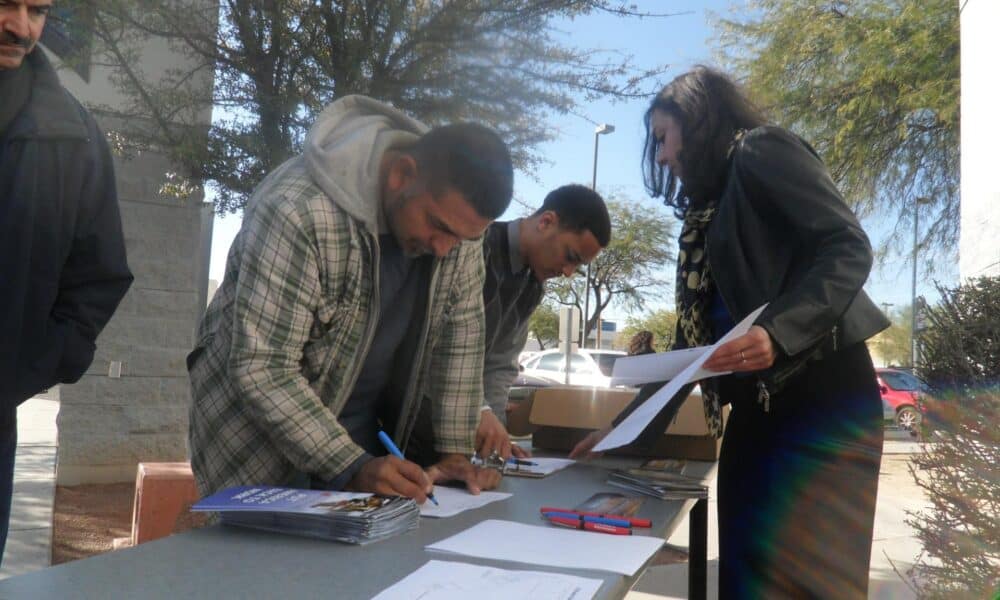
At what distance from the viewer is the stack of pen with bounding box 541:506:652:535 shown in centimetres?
145

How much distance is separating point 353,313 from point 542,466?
85 centimetres

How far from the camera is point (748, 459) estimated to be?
166cm

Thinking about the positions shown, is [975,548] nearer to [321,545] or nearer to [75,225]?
[321,545]

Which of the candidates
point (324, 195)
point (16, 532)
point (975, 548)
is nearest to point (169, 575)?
point (324, 195)

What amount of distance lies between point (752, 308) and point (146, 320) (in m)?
4.73

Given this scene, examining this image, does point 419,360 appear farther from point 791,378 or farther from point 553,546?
point 791,378

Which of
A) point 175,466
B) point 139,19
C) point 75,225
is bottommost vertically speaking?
point 175,466

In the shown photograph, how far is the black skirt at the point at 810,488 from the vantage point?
151cm

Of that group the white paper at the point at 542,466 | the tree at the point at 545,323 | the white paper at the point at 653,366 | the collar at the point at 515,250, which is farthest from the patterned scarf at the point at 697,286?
the tree at the point at 545,323

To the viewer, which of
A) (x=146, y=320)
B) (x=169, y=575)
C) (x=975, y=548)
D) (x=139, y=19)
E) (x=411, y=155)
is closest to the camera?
(x=169, y=575)

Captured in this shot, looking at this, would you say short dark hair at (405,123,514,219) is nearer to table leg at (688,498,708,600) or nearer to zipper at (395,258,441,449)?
zipper at (395,258,441,449)

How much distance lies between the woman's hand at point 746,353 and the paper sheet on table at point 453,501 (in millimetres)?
541

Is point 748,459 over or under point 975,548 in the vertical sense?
over

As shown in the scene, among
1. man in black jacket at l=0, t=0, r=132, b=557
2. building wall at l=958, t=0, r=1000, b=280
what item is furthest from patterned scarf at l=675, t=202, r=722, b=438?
building wall at l=958, t=0, r=1000, b=280
